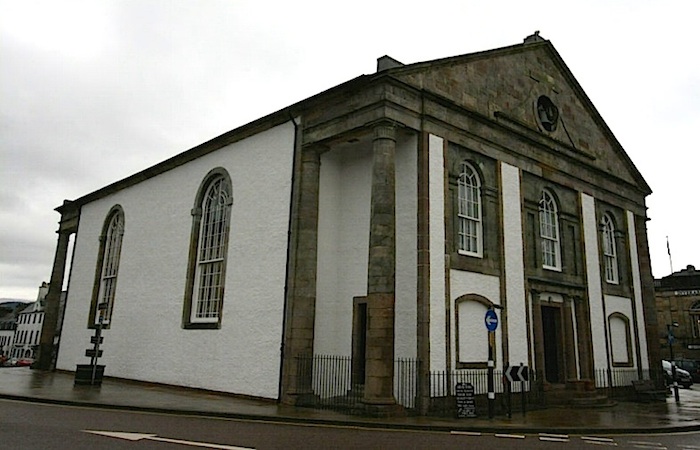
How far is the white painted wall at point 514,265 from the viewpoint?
1742 centimetres

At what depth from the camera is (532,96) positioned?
20.7m

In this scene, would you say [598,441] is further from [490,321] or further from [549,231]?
[549,231]

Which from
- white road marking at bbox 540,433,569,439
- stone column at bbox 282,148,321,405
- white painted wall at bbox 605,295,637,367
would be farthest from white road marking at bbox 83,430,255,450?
white painted wall at bbox 605,295,637,367

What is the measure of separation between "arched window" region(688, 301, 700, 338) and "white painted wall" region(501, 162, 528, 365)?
42.2 metres

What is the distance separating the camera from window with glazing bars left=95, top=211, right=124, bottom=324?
2617cm

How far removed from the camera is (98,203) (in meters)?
→ 29.3

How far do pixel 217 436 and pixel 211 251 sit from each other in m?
12.1

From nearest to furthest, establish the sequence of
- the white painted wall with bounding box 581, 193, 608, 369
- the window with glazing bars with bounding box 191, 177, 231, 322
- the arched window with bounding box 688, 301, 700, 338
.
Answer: the window with glazing bars with bounding box 191, 177, 231, 322
the white painted wall with bounding box 581, 193, 608, 369
the arched window with bounding box 688, 301, 700, 338

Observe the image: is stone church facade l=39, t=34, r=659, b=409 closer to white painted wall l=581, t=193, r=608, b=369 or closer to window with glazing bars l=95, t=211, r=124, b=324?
white painted wall l=581, t=193, r=608, b=369

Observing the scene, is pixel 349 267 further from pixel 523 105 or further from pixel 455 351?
pixel 523 105

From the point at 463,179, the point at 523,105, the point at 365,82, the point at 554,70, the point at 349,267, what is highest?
the point at 554,70

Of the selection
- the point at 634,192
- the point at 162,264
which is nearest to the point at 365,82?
the point at 162,264

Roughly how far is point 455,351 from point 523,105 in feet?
31.4

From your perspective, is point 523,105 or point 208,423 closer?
point 208,423
